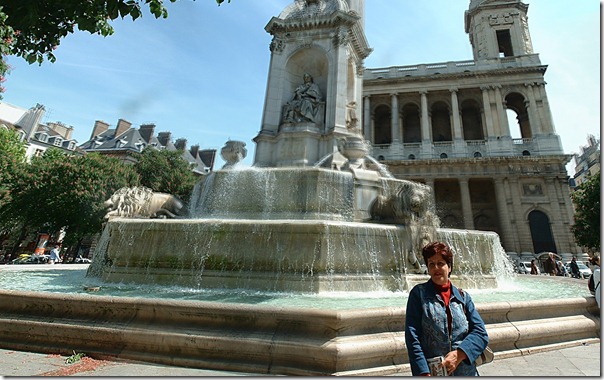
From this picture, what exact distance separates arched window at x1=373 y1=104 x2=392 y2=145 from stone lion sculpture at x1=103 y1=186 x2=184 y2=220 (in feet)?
125

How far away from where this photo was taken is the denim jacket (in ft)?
5.63

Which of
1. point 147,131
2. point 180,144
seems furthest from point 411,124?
point 147,131

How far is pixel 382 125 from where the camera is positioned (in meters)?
44.5

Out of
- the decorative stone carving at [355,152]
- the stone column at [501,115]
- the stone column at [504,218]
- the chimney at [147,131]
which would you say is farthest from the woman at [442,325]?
the chimney at [147,131]

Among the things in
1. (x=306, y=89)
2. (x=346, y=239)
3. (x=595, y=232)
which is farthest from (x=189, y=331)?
(x=595, y=232)

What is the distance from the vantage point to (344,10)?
1035 cm

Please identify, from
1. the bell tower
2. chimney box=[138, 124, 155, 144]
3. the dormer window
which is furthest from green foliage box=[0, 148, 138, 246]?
the bell tower

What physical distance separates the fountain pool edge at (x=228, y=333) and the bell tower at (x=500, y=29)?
152 ft

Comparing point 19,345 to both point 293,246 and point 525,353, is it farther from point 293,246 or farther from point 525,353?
point 525,353

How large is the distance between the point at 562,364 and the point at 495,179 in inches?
1394

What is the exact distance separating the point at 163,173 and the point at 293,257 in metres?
30.4

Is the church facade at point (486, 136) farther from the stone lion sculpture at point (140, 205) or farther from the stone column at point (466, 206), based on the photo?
the stone lion sculpture at point (140, 205)

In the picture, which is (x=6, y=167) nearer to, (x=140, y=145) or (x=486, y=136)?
(x=140, y=145)

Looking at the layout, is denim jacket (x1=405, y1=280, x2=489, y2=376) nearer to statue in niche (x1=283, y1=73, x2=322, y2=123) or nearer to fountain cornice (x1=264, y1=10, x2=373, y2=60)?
statue in niche (x1=283, y1=73, x2=322, y2=123)
